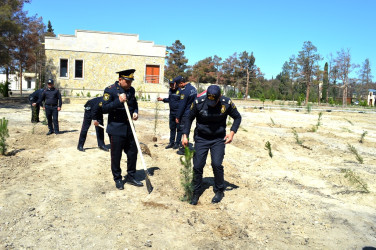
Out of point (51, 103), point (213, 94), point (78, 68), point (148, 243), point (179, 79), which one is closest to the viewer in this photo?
point (148, 243)

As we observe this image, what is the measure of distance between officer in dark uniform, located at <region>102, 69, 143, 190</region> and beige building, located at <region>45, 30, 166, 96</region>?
2054 centimetres

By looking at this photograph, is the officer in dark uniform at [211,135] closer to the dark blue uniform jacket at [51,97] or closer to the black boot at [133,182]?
the black boot at [133,182]

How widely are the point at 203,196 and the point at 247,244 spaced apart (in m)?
1.42

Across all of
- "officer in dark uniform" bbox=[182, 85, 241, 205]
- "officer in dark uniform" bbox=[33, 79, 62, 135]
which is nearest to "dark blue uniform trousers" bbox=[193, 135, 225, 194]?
"officer in dark uniform" bbox=[182, 85, 241, 205]

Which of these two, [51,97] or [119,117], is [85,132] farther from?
[119,117]

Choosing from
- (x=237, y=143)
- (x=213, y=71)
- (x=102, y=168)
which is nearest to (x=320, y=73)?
(x=213, y=71)

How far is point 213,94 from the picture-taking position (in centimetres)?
409

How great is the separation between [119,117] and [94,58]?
22111 millimetres

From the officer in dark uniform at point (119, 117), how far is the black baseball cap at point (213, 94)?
1201mm

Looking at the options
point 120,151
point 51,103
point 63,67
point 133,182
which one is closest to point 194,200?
point 133,182

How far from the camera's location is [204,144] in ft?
14.4

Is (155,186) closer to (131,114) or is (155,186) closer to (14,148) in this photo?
(131,114)

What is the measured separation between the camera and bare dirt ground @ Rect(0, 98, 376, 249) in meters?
3.33

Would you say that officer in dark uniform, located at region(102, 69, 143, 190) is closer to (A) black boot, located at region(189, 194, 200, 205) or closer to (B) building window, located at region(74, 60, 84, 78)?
(A) black boot, located at region(189, 194, 200, 205)
